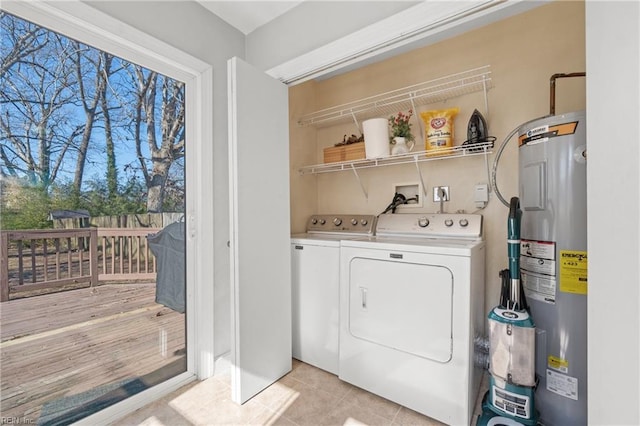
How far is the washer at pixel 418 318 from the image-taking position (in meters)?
1.48

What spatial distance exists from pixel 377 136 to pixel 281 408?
6.45 feet

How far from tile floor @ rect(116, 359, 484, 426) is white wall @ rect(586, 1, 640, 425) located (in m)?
0.92

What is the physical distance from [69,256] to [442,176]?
248 cm

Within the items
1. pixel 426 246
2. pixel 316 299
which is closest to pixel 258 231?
pixel 316 299

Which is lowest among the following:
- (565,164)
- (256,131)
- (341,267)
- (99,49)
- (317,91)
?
(341,267)

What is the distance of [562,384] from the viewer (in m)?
1.42

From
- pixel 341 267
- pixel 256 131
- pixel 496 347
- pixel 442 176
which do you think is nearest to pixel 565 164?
pixel 442 176

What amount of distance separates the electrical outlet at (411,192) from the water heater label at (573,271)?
102cm

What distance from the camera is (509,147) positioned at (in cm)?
195

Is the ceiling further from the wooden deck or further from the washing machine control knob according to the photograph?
A: the wooden deck

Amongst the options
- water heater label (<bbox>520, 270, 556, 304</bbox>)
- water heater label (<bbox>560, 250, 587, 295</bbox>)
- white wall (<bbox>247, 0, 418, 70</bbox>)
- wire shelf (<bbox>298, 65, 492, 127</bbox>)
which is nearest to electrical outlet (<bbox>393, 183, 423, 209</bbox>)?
wire shelf (<bbox>298, 65, 492, 127</bbox>)

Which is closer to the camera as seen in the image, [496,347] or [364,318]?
[496,347]

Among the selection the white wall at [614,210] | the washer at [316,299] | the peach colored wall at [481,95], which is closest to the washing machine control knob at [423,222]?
the peach colored wall at [481,95]

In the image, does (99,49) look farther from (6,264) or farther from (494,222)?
(494,222)
